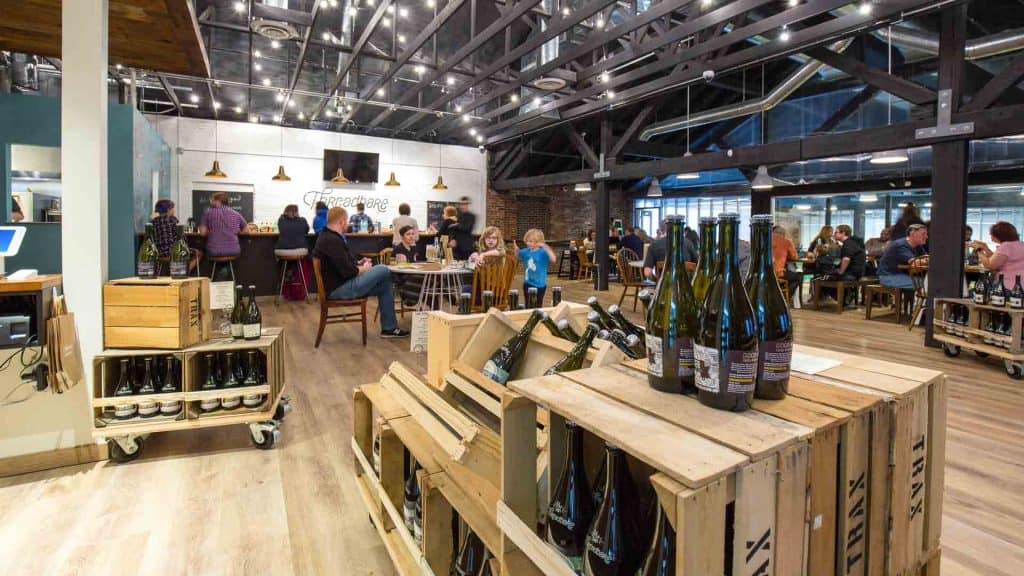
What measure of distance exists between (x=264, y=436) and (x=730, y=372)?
A: 2.50 m

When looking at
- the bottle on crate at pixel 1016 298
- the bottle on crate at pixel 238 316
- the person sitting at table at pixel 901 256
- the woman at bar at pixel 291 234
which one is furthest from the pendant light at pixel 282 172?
the bottle on crate at pixel 1016 298

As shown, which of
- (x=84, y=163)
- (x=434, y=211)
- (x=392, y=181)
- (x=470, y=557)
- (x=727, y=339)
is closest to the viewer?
(x=727, y=339)

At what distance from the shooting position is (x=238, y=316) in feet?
9.54

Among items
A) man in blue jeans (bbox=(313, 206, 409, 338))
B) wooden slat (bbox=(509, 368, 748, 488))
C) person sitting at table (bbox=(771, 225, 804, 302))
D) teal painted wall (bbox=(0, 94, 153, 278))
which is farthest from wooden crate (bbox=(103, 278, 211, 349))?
person sitting at table (bbox=(771, 225, 804, 302))

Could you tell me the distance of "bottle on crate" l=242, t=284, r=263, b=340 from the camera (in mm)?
2695

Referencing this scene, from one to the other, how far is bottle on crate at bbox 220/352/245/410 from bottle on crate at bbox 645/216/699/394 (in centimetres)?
235

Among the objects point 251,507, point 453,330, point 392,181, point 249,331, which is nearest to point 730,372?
point 453,330

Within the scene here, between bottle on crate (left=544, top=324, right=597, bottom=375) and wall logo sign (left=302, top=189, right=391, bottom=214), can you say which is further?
wall logo sign (left=302, top=189, right=391, bottom=214)

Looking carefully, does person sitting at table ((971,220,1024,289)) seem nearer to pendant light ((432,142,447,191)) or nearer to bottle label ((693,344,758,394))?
bottle label ((693,344,758,394))

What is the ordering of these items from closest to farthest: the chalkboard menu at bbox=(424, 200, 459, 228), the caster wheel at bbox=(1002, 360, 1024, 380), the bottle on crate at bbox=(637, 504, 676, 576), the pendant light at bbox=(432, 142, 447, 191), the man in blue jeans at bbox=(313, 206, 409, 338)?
the bottle on crate at bbox=(637, 504, 676, 576) → the caster wheel at bbox=(1002, 360, 1024, 380) → the man in blue jeans at bbox=(313, 206, 409, 338) → the pendant light at bbox=(432, 142, 447, 191) → the chalkboard menu at bbox=(424, 200, 459, 228)

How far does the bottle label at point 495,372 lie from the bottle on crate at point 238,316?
1.66 m

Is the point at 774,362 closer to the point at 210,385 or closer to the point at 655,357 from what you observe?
the point at 655,357

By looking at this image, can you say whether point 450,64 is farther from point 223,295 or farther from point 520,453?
point 520,453

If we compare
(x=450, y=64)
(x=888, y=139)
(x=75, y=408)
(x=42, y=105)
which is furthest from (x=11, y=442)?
(x=888, y=139)
